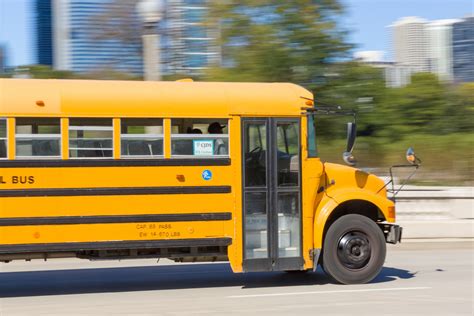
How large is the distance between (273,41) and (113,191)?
14054 millimetres

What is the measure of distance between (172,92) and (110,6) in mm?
28319

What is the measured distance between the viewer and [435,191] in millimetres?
13727

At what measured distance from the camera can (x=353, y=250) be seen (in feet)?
29.3

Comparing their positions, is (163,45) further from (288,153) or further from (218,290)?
(218,290)

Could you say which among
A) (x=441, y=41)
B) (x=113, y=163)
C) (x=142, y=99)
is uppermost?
(x=441, y=41)

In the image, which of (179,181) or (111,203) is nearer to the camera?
(111,203)

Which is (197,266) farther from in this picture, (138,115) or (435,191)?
(435,191)

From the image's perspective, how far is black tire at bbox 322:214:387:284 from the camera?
29.0 ft

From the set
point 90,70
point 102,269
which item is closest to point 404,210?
point 102,269

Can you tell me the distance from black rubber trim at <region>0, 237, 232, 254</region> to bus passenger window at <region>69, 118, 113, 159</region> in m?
0.92

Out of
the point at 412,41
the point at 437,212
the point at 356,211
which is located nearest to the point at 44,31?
the point at 412,41

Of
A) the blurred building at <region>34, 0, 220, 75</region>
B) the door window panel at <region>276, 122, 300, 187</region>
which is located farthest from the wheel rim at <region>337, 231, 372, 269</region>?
the blurred building at <region>34, 0, 220, 75</region>

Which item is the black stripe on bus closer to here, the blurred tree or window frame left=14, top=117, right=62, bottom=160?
window frame left=14, top=117, right=62, bottom=160

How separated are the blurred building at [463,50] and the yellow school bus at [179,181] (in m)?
40.3
